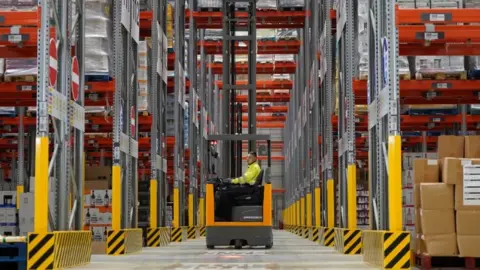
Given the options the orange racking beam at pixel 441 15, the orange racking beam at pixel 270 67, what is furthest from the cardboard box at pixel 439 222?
the orange racking beam at pixel 270 67

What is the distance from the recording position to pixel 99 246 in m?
18.1

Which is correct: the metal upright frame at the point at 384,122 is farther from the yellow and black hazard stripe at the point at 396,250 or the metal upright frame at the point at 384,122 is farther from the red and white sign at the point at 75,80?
the red and white sign at the point at 75,80

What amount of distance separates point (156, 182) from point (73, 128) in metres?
8.83

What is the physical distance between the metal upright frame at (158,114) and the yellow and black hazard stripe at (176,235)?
4.62 feet

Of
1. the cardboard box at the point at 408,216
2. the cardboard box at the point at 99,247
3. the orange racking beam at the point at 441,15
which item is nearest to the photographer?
the orange racking beam at the point at 441,15

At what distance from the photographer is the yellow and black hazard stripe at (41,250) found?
10.3 metres

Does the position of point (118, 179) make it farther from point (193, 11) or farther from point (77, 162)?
point (193, 11)

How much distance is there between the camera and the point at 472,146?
38.6ft

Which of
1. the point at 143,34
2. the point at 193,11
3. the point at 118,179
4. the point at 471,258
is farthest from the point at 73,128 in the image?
the point at 193,11

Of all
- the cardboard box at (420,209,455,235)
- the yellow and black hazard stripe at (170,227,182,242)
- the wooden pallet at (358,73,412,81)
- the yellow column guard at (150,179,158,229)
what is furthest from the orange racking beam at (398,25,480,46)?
the yellow and black hazard stripe at (170,227,182,242)

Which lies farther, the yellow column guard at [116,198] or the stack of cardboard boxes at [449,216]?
the yellow column guard at [116,198]

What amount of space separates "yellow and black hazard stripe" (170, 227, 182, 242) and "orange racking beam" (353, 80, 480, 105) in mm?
8144

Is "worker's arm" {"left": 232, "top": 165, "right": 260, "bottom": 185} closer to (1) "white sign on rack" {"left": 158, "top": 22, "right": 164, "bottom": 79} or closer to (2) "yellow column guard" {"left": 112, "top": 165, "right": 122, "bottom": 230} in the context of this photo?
(2) "yellow column guard" {"left": 112, "top": 165, "right": 122, "bottom": 230}

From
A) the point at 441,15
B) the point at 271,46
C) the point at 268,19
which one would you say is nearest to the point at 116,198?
the point at 441,15
